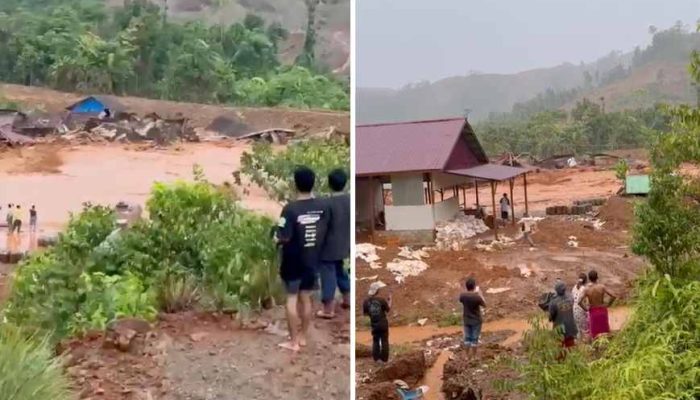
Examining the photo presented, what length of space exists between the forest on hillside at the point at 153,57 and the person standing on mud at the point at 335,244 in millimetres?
258

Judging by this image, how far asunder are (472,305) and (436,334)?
20 cm

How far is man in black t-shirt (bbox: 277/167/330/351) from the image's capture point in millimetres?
2455

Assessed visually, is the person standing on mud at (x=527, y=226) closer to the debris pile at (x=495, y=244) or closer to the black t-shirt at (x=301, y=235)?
the debris pile at (x=495, y=244)

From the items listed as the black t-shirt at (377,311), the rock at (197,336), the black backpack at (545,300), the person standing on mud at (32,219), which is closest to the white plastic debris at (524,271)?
the black backpack at (545,300)

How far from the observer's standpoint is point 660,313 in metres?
2.51

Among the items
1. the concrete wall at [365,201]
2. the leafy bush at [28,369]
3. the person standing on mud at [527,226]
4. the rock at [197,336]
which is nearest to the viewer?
the leafy bush at [28,369]

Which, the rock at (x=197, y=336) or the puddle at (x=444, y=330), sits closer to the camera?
the rock at (x=197, y=336)

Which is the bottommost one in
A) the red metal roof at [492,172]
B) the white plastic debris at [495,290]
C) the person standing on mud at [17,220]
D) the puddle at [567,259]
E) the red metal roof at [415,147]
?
the white plastic debris at [495,290]

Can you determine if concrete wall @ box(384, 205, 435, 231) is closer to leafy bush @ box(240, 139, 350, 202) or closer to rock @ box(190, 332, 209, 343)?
leafy bush @ box(240, 139, 350, 202)

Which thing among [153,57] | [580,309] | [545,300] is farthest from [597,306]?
[153,57]

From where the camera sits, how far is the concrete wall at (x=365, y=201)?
307 cm

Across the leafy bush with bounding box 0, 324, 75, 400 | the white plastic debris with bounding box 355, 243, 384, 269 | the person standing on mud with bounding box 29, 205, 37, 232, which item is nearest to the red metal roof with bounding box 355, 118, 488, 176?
the white plastic debris with bounding box 355, 243, 384, 269

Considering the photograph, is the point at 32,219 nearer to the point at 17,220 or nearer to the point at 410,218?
the point at 17,220

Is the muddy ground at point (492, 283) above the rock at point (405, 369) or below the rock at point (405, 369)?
above
